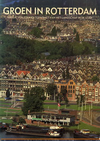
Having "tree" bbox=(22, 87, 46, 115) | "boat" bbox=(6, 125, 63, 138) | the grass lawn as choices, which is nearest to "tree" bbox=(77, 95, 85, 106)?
"tree" bbox=(22, 87, 46, 115)

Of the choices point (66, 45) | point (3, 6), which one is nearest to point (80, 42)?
point (66, 45)

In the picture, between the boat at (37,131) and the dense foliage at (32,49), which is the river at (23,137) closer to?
the boat at (37,131)

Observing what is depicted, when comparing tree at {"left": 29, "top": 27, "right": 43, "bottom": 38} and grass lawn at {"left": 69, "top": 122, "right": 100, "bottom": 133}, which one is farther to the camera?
tree at {"left": 29, "top": 27, "right": 43, "bottom": 38}

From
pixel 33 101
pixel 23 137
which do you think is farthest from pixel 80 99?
→ pixel 23 137

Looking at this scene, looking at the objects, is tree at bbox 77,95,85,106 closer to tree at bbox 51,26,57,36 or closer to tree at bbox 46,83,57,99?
tree at bbox 46,83,57,99

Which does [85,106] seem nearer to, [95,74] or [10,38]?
[95,74]

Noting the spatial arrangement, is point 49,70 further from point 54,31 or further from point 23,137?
point 23,137
